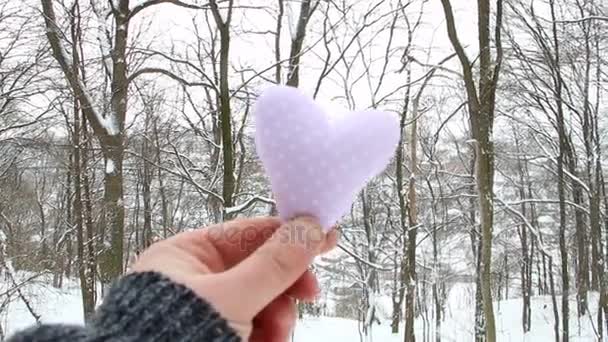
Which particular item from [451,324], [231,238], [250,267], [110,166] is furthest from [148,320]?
[451,324]

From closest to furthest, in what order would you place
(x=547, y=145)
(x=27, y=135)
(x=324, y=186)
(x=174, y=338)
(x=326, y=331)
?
(x=174, y=338)
(x=324, y=186)
(x=27, y=135)
(x=547, y=145)
(x=326, y=331)

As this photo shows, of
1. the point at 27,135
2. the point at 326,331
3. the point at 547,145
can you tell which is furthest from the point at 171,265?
the point at 326,331

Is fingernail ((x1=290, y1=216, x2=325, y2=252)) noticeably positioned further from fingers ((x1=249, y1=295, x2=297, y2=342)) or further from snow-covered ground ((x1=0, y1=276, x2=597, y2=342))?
snow-covered ground ((x1=0, y1=276, x2=597, y2=342))

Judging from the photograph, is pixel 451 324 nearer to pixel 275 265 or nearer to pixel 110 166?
pixel 110 166

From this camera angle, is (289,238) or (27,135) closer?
(289,238)

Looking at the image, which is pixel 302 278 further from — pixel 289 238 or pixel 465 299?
pixel 465 299

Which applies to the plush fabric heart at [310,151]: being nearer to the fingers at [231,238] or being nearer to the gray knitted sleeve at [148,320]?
the fingers at [231,238]
